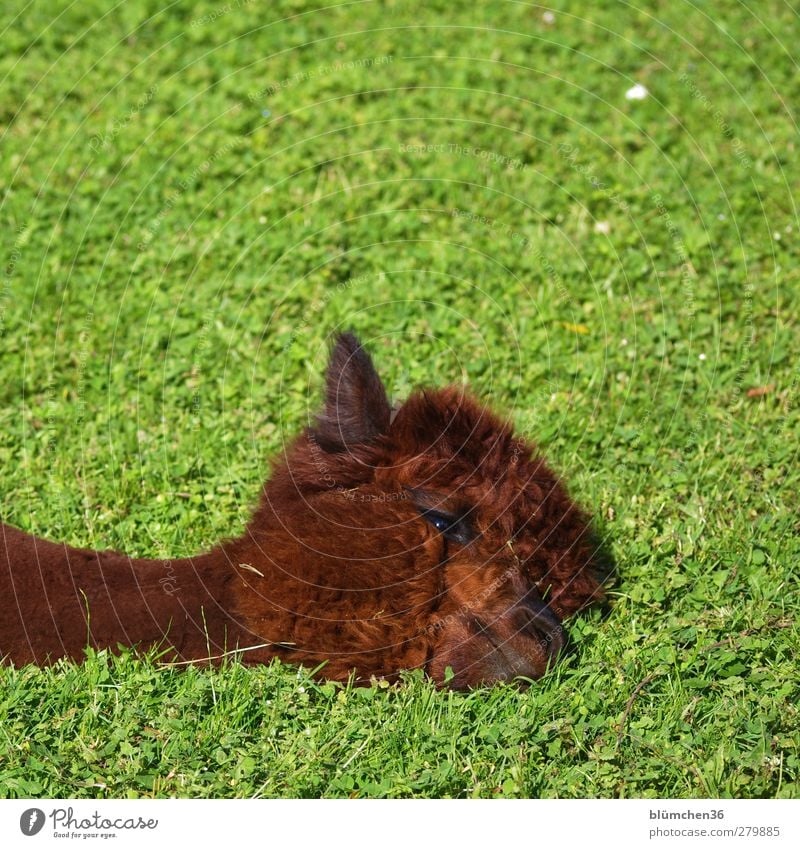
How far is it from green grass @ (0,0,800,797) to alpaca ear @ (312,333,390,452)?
0.83 meters

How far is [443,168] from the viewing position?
6.94 metres

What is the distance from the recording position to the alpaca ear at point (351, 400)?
365 cm

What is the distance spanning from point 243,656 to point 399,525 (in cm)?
73

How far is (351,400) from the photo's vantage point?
3652 millimetres

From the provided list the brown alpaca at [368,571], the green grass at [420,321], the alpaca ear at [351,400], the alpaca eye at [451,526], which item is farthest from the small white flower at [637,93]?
the alpaca eye at [451,526]

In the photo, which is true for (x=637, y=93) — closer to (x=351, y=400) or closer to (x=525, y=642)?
(x=351, y=400)

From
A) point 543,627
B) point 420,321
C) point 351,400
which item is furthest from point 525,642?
point 420,321

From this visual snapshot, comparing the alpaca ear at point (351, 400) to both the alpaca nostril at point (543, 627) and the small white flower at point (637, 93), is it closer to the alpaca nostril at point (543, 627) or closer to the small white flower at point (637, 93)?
the alpaca nostril at point (543, 627)

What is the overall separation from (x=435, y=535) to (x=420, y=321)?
261 centimetres


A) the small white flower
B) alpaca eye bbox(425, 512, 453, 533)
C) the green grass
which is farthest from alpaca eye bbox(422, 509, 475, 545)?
the small white flower

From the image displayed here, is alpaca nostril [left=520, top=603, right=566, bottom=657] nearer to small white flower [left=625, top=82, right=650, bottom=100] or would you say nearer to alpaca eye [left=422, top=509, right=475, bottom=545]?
alpaca eye [left=422, top=509, right=475, bottom=545]
